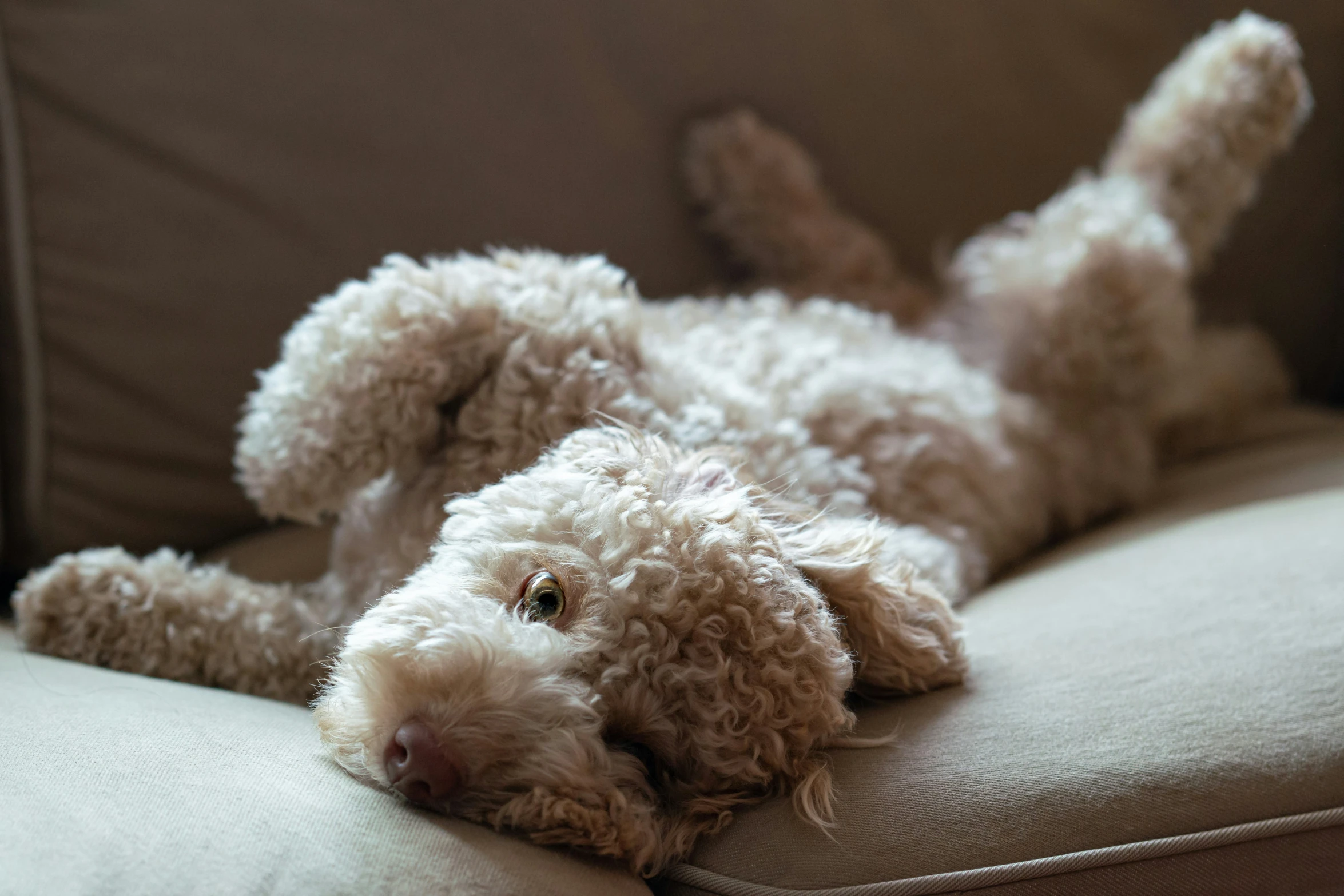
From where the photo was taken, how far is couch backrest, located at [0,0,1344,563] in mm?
1454

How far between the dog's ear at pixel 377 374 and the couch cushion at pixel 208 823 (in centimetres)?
34

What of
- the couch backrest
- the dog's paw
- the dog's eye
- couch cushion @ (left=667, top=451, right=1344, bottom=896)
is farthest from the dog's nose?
the couch backrest

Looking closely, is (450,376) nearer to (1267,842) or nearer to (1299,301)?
(1267,842)

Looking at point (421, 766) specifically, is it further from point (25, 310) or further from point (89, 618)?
point (25, 310)

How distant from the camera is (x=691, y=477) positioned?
106 cm

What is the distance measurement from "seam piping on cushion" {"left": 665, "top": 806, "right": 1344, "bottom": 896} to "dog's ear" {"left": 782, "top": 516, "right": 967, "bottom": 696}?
21cm

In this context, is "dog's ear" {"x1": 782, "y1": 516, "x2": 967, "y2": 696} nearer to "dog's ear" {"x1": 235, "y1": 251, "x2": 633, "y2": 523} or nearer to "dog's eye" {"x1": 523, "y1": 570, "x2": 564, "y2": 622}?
"dog's eye" {"x1": 523, "y1": 570, "x2": 564, "y2": 622}

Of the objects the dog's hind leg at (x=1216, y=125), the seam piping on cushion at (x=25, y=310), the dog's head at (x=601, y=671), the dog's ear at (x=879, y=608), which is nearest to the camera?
the dog's head at (x=601, y=671)

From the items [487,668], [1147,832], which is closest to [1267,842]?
[1147,832]

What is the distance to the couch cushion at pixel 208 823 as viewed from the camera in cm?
78

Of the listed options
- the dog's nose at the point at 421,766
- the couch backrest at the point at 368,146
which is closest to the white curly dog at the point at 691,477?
the dog's nose at the point at 421,766

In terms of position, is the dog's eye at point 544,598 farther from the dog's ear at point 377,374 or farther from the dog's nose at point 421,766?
the dog's ear at point 377,374

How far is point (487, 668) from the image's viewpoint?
0.89 meters

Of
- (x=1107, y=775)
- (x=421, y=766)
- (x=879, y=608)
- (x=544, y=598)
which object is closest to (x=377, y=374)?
(x=544, y=598)
